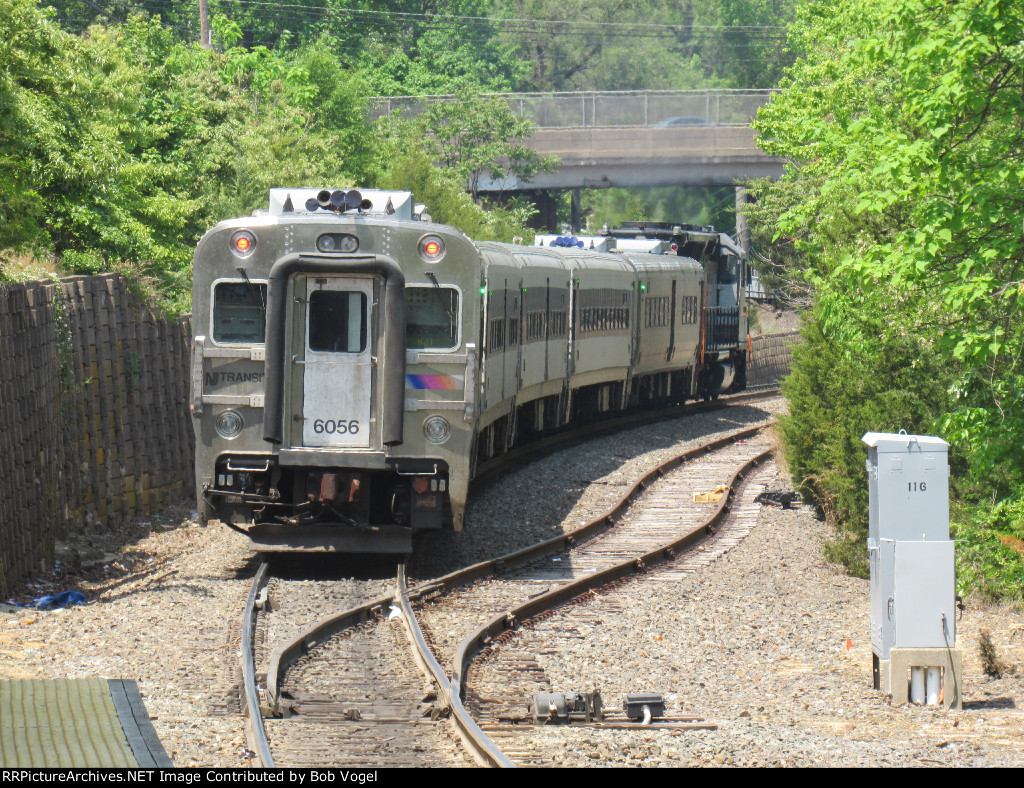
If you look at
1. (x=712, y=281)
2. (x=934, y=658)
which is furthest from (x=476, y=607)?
(x=712, y=281)

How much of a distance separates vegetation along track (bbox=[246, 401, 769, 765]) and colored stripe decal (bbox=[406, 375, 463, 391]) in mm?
1698

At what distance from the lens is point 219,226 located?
39.5ft

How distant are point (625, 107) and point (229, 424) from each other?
112ft

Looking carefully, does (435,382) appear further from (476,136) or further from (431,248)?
(476,136)

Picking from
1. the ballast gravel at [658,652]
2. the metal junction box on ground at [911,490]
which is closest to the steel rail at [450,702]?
the ballast gravel at [658,652]

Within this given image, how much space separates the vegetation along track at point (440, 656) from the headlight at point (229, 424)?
5.13 ft

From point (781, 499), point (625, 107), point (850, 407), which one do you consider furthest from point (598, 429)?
point (625, 107)

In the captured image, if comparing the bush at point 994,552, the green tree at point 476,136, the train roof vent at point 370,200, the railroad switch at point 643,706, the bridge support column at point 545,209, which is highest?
the green tree at point 476,136

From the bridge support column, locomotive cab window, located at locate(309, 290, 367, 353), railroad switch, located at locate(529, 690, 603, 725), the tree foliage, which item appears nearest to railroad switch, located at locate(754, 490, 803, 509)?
the tree foliage

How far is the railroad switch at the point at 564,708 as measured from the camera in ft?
26.1

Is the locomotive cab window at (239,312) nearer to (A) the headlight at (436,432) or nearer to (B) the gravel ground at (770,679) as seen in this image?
(A) the headlight at (436,432)

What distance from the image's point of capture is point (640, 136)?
142ft

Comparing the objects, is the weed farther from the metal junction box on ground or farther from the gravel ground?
the metal junction box on ground

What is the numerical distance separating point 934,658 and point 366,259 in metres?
5.87
